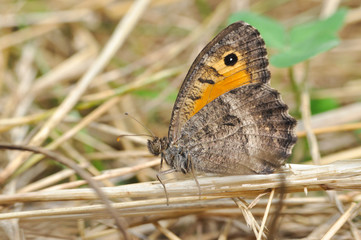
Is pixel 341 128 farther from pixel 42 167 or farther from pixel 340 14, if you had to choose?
pixel 42 167

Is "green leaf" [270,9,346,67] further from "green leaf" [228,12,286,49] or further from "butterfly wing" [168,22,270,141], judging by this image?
"butterfly wing" [168,22,270,141]

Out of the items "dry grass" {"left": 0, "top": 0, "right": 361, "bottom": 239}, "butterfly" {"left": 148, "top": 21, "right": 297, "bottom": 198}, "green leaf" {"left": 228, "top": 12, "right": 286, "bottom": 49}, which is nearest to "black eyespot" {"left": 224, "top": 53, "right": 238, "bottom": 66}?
"butterfly" {"left": 148, "top": 21, "right": 297, "bottom": 198}

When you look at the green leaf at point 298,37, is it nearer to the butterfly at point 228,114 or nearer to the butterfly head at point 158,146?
the butterfly at point 228,114

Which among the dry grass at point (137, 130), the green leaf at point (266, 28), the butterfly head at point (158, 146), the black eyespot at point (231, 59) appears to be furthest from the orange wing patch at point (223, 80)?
the green leaf at point (266, 28)

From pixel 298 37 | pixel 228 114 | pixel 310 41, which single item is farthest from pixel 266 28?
pixel 228 114

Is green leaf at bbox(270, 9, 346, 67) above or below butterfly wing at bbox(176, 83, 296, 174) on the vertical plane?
above

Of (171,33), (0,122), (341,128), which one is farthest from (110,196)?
(171,33)
